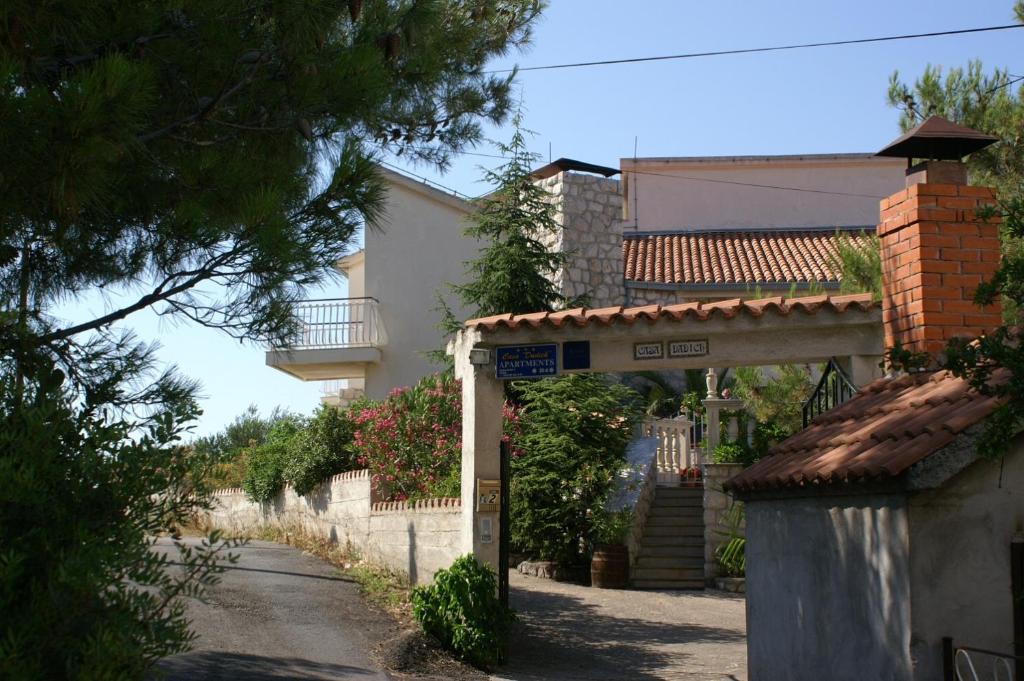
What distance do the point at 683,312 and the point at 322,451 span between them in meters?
8.31

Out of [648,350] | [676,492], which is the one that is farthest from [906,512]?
[676,492]

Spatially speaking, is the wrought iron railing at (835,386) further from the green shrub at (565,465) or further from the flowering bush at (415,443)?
the green shrub at (565,465)

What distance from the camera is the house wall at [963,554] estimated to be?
6.90 metres

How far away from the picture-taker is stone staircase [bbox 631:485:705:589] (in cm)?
1752

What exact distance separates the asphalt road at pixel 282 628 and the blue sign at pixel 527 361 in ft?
9.50

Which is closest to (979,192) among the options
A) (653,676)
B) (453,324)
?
(653,676)

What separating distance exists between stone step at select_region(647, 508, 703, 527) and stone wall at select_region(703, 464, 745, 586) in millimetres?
1087

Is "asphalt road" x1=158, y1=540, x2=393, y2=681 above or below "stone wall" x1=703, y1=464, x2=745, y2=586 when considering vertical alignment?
below

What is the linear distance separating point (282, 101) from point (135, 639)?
12.2 feet

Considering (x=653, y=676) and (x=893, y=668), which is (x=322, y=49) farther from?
(x=653, y=676)

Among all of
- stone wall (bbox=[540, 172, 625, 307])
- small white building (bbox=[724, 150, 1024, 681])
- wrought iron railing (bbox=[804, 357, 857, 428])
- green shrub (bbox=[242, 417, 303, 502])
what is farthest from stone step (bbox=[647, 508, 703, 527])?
small white building (bbox=[724, 150, 1024, 681])

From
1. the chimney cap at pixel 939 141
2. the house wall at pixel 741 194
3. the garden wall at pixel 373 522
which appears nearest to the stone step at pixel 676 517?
the garden wall at pixel 373 522

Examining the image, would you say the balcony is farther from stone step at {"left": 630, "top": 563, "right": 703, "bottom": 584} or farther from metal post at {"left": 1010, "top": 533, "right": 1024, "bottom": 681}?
metal post at {"left": 1010, "top": 533, "right": 1024, "bottom": 681}

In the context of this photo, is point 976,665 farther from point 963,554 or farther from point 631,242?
point 631,242
